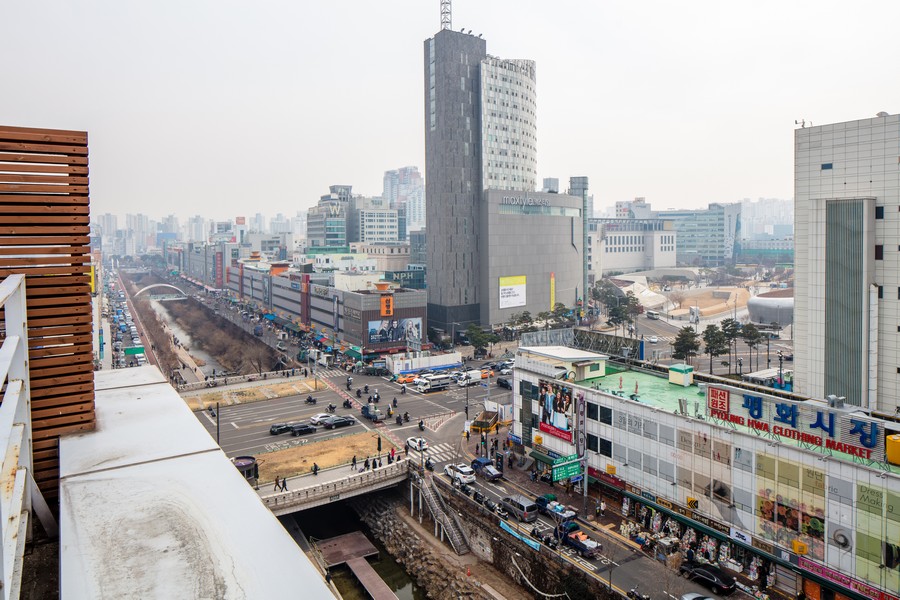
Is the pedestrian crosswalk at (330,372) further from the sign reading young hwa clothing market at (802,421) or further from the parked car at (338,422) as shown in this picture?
the sign reading young hwa clothing market at (802,421)

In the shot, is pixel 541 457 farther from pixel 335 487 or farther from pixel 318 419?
pixel 318 419

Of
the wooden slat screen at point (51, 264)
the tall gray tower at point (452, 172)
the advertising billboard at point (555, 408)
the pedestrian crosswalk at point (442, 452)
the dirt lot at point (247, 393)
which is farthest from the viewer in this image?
the tall gray tower at point (452, 172)

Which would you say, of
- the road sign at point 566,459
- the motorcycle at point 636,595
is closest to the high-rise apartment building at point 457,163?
the road sign at point 566,459

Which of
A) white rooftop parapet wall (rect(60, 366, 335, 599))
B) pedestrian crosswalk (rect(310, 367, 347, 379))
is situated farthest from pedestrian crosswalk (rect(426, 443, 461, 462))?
white rooftop parapet wall (rect(60, 366, 335, 599))

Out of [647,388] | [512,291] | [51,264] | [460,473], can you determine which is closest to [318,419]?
[460,473]

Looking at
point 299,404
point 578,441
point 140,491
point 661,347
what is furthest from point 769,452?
point 661,347

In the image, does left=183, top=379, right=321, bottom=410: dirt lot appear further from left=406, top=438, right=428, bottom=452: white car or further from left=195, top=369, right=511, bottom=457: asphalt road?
left=406, top=438, right=428, bottom=452: white car
